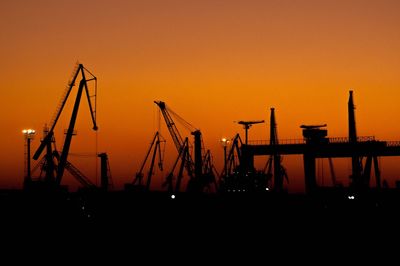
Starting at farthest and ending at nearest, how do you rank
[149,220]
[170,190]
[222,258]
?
[170,190] → [149,220] → [222,258]

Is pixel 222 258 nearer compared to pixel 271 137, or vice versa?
pixel 222 258

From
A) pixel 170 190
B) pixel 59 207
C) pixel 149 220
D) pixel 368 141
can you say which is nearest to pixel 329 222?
pixel 149 220

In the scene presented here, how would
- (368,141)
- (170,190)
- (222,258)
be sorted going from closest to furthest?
(222,258) < (368,141) < (170,190)

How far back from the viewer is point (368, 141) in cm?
9531

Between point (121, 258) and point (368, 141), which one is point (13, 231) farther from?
point (368, 141)

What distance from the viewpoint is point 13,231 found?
51.1 meters

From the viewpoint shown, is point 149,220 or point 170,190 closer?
point 149,220

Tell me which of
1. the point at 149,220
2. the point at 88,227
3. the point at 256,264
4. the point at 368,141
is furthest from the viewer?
the point at 368,141

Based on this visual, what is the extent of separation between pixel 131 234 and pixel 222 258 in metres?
16.7

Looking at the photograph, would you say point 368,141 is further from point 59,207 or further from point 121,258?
point 121,258

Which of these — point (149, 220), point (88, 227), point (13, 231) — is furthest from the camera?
point (149, 220)

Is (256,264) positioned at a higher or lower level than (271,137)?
lower

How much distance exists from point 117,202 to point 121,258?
47.0 metres

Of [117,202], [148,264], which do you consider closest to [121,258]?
[148,264]
